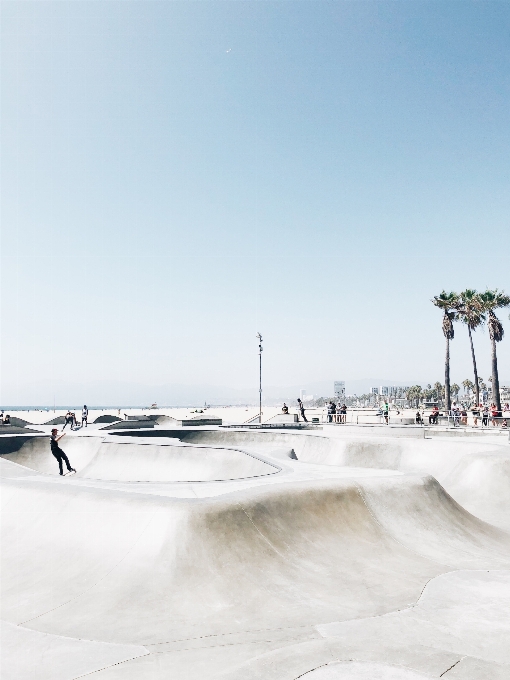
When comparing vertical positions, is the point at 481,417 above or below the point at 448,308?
below

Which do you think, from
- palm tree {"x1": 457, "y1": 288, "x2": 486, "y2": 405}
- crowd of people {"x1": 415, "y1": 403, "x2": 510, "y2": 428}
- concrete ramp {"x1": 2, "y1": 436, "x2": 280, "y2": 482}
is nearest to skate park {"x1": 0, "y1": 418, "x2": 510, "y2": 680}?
concrete ramp {"x1": 2, "y1": 436, "x2": 280, "y2": 482}

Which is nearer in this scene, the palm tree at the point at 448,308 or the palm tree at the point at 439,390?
the palm tree at the point at 448,308

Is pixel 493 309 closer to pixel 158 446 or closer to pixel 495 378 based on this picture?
pixel 495 378

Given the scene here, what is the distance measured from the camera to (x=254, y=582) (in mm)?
7422

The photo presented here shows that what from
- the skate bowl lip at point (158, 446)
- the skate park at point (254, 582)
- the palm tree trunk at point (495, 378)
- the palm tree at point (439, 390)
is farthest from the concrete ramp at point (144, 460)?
the palm tree at point (439, 390)

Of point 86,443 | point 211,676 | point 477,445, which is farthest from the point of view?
point 86,443

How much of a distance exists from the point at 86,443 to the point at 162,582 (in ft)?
60.0

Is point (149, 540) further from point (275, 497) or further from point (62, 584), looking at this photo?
point (275, 497)

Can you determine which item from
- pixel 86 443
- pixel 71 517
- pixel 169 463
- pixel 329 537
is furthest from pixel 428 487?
pixel 86 443

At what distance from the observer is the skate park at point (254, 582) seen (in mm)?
5406

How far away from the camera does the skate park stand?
5.41 metres

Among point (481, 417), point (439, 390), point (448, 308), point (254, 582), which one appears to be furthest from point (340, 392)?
point (254, 582)

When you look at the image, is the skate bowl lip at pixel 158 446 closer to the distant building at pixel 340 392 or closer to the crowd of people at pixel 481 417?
the crowd of people at pixel 481 417

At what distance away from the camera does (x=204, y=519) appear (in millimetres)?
8219
